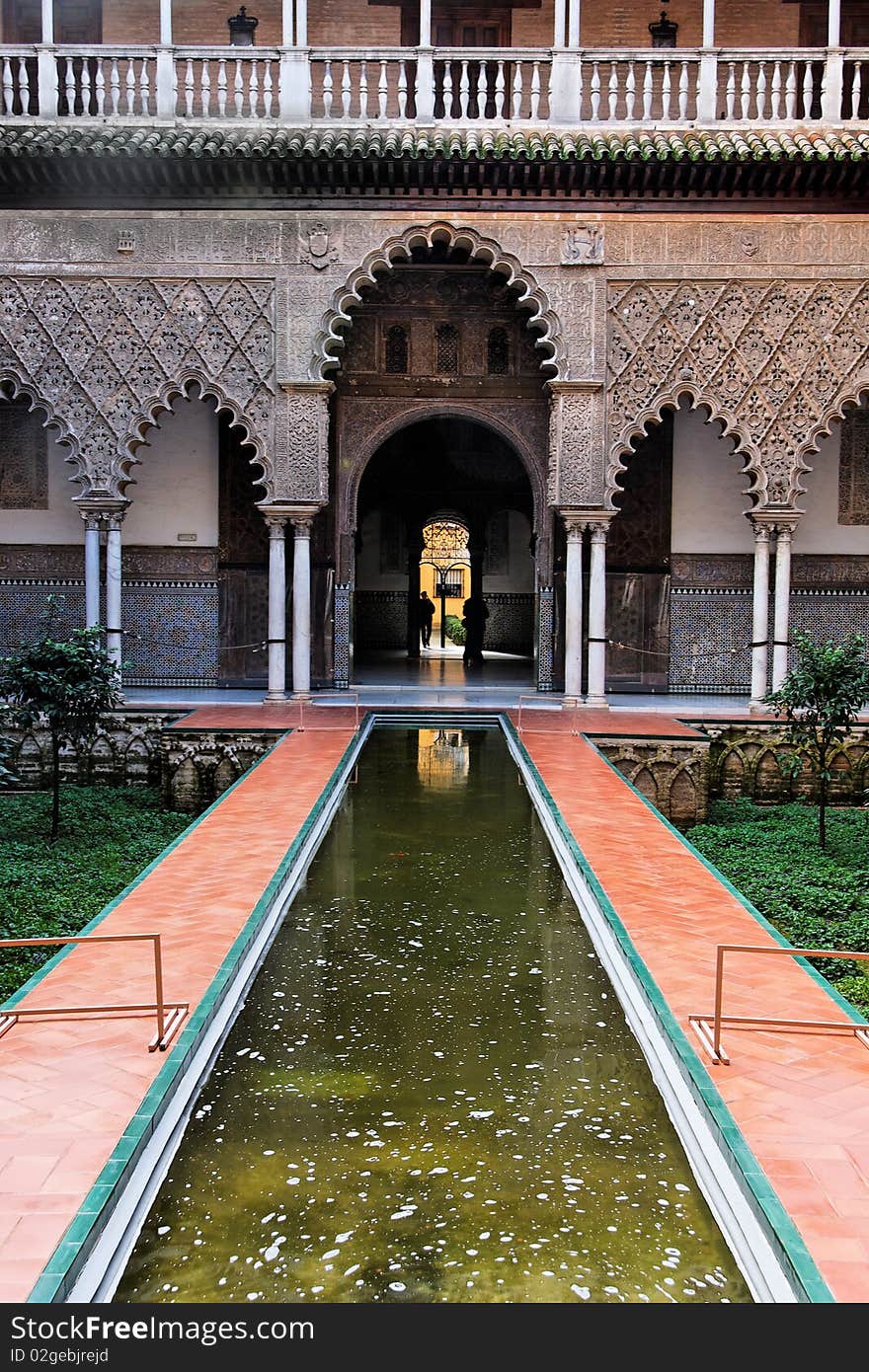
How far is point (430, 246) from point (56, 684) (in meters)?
5.63

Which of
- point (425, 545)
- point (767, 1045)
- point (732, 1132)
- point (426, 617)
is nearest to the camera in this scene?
point (732, 1132)

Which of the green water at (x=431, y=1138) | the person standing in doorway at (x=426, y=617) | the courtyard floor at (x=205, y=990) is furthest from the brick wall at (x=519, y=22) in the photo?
the green water at (x=431, y=1138)

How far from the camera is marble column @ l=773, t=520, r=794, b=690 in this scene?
10.7m

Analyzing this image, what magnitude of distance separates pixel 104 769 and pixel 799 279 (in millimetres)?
7453

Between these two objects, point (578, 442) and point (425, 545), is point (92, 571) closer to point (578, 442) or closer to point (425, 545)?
point (578, 442)

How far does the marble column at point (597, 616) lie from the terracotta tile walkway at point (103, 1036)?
5.10 meters

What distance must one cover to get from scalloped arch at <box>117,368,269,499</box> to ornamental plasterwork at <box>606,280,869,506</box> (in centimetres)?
330

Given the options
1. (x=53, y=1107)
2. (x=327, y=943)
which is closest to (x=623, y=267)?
(x=327, y=943)

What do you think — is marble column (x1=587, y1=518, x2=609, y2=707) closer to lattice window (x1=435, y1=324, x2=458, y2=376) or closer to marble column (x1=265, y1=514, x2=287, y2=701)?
lattice window (x1=435, y1=324, x2=458, y2=376)

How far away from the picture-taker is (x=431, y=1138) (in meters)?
3.05

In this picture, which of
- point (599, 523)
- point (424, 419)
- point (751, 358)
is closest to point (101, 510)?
point (424, 419)

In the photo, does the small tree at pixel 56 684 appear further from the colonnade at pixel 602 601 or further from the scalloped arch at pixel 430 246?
the colonnade at pixel 602 601

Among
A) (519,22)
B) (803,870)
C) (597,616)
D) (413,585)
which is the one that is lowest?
(803,870)

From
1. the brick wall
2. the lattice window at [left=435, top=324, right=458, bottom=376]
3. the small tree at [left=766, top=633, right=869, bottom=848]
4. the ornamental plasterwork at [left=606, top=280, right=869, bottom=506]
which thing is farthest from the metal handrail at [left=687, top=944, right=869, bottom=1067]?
the brick wall
